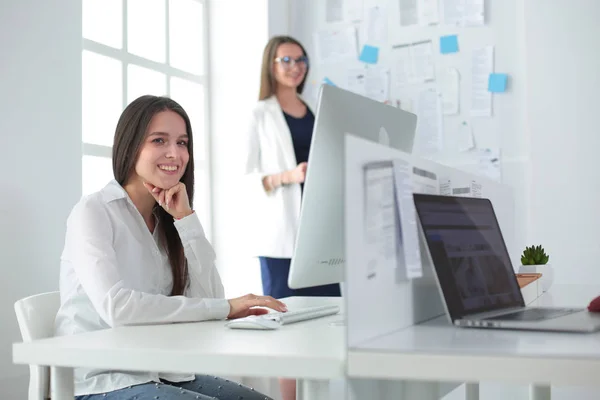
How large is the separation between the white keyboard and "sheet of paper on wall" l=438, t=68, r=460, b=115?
98.0 inches

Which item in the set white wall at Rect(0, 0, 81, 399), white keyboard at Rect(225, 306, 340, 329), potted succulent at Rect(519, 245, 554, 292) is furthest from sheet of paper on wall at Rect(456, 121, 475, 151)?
white keyboard at Rect(225, 306, 340, 329)

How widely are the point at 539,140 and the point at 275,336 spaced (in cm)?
280

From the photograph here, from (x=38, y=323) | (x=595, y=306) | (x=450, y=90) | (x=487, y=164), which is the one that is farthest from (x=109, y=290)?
(x=450, y=90)

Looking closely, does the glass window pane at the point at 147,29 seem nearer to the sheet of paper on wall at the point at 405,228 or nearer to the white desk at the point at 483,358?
the sheet of paper on wall at the point at 405,228

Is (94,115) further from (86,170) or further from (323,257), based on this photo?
(323,257)

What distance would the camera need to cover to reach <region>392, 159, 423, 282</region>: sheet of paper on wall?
120 cm

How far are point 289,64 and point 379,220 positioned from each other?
255 centimetres

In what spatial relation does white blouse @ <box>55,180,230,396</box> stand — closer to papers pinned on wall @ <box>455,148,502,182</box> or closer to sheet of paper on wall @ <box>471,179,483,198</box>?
sheet of paper on wall @ <box>471,179,483,198</box>

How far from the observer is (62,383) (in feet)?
4.25

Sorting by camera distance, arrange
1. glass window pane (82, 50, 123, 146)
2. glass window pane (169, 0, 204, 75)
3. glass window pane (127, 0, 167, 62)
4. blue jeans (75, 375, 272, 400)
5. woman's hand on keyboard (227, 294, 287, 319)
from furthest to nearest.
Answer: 1. glass window pane (169, 0, 204, 75)
2. glass window pane (127, 0, 167, 62)
3. glass window pane (82, 50, 123, 146)
4. woman's hand on keyboard (227, 294, 287, 319)
5. blue jeans (75, 375, 272, 400)

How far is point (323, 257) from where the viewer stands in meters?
1.48

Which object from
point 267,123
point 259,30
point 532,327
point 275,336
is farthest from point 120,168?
point 259,30

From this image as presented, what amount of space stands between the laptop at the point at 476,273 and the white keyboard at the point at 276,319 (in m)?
0.34

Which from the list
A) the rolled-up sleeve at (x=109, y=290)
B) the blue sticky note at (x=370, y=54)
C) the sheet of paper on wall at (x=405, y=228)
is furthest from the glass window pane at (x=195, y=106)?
the sheet of paper on wall at (x=405, y=228)
